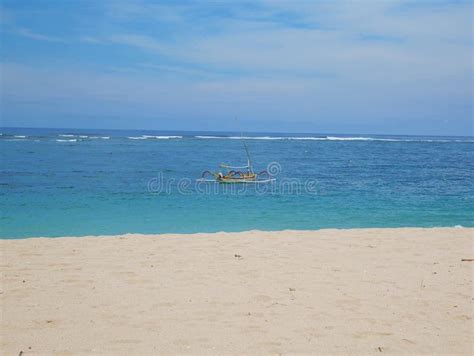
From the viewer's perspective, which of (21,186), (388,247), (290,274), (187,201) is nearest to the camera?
(290,274)

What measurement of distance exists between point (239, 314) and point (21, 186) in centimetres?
1626

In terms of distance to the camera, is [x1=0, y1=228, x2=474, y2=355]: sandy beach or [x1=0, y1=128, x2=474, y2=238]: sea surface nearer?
[x1=0, y1=228, x2=474, y2=355]: sandy beach

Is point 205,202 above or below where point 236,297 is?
below

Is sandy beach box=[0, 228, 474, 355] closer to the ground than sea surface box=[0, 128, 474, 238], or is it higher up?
higher up

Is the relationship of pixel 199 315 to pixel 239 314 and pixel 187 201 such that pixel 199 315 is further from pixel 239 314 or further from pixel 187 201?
pixel 187 201

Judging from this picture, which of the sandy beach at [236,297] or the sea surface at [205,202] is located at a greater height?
the sandy beach at [236,297]

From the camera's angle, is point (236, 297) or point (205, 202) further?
point (205, 202)

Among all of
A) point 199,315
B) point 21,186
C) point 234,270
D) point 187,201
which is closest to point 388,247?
point 234,270

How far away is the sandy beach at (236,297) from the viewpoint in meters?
4.29

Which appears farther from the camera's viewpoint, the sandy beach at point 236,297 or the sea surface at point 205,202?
the sea surface at point 205,202

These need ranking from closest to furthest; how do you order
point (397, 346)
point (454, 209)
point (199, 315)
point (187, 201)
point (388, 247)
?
point (397, 346) → point (199, 315) → point (388, 247) → point (454, 209) → point (187, 201)

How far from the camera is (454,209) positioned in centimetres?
1524

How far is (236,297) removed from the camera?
215 inches

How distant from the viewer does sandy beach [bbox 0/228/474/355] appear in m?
4.29
